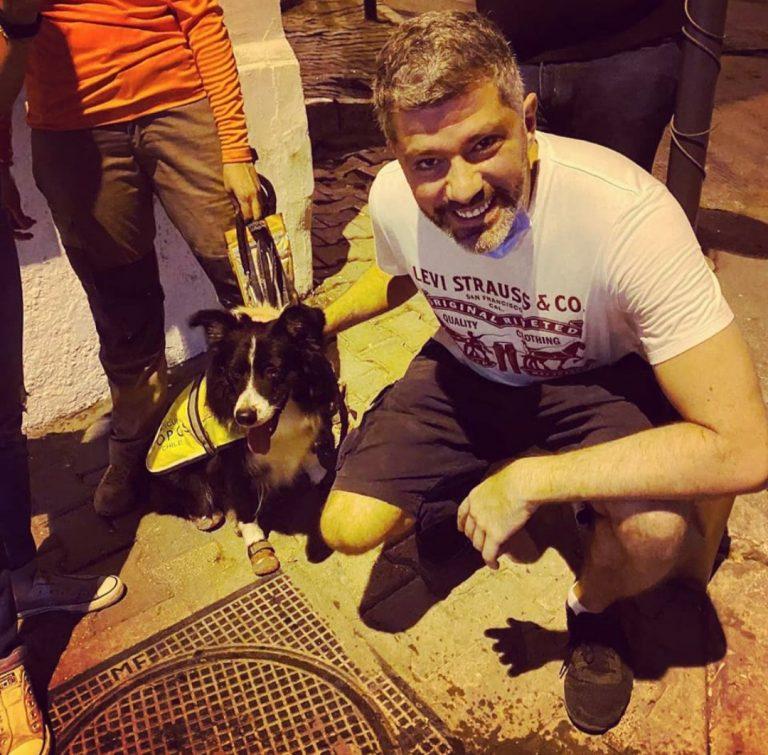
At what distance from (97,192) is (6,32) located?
782 mm

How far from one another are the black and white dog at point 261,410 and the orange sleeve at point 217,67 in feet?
2.43

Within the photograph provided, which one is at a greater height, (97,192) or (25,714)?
(97,192)

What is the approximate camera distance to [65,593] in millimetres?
3217

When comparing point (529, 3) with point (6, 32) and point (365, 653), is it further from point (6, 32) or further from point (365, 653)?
point (365, 653)

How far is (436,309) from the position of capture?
110 inches

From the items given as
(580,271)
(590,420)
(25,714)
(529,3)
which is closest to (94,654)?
(25,714)

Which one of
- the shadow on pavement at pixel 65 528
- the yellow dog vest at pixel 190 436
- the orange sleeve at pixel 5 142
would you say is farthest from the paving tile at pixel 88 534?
the orange sleeve at pixel 5 142

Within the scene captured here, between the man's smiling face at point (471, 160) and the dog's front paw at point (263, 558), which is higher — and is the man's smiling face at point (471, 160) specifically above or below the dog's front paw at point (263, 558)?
above

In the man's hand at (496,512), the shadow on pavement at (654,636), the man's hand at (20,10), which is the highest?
the man's hand at (20,10)

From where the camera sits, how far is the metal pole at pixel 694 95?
3.10 meters

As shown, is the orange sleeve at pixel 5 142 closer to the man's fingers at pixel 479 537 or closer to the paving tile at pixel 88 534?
the paving tile at pixel 88 534

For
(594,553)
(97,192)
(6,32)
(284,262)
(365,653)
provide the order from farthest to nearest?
1. (284,262)
2. (97,192)
3. (365,653)
4. (594,553)
5. (6,32)

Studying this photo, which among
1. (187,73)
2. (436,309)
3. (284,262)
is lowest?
(284,262)

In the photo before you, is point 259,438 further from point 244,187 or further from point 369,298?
point 244,187
